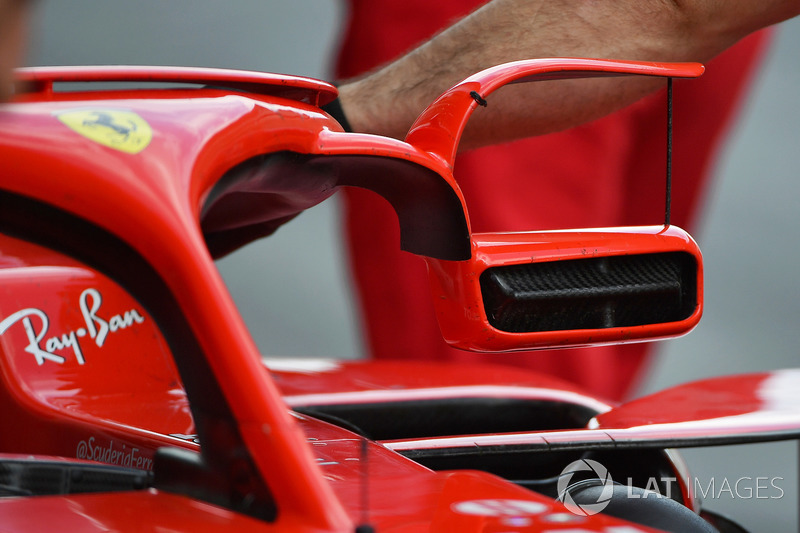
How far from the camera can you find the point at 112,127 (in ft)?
2.00

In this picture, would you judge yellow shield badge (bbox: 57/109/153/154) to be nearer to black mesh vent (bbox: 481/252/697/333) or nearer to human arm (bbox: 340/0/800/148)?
black mesh vent (bbox: 481/252/697/333)

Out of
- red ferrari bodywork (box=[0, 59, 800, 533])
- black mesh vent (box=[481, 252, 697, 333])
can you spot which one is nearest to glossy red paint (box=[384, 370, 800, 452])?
red ferrari bodywork (box=[0, 59, 800, 533])

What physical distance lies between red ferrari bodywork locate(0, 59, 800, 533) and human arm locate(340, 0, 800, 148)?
0.69 feet

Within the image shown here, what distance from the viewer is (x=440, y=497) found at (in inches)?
24.7

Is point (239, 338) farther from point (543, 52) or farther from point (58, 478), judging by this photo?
point (543, 52)

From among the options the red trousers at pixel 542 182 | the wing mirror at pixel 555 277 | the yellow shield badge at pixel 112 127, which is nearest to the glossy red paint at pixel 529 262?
the wing mirror at pixel 555 277

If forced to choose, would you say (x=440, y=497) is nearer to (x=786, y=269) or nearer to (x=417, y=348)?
(x=417, y=348)

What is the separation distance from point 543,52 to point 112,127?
0.67 metres

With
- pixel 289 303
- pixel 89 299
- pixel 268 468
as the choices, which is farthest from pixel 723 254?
pixel 268 468

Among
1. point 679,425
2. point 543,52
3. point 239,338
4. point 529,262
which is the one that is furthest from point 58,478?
point 543,52

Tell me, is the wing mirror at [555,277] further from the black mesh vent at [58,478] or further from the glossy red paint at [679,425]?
the black mesh vent at [58,478]

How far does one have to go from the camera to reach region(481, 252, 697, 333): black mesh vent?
0.80 meters

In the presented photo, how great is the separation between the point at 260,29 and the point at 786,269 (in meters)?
2.79

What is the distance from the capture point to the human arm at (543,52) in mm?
1087
